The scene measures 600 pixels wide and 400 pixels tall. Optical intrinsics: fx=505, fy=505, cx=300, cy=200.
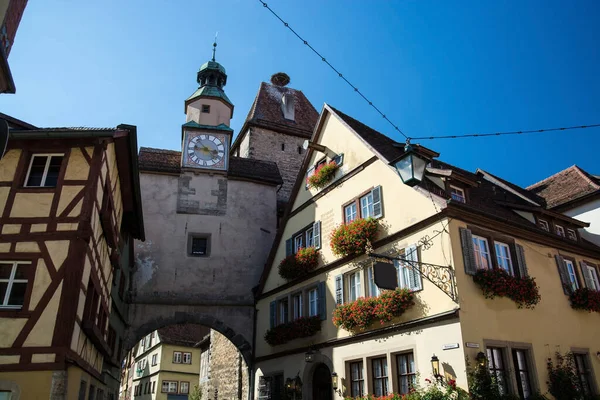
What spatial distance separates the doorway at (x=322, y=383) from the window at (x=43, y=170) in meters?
8.56

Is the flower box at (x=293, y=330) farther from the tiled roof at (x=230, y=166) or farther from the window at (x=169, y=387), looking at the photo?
the window at (x=169, y=387)

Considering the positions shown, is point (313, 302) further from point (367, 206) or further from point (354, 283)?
point (367, 206)

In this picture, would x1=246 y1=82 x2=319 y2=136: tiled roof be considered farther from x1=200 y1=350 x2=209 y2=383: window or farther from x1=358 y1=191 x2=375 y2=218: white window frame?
x1=358 y1=191 x2=375 y2=218: white window frame

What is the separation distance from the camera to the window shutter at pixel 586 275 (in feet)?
44.9

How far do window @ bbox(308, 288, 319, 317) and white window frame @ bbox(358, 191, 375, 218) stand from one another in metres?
2.85

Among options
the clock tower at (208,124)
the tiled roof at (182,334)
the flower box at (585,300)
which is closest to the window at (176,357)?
the tiled roof at (182,334)

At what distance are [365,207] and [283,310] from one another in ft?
17.0

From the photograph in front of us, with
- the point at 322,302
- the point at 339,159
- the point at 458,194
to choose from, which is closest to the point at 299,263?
the point at 322,302

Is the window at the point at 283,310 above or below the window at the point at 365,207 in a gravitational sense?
below

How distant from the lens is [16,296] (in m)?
8.38

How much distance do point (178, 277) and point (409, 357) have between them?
34.4 ft

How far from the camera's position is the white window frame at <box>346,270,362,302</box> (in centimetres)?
1323

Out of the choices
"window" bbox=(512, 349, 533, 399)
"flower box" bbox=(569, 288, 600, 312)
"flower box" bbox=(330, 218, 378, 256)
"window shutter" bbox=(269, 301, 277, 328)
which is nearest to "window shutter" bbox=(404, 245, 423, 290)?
"flower box" bbox=(330, 218, 378, 256)

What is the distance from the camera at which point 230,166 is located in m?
21.5
